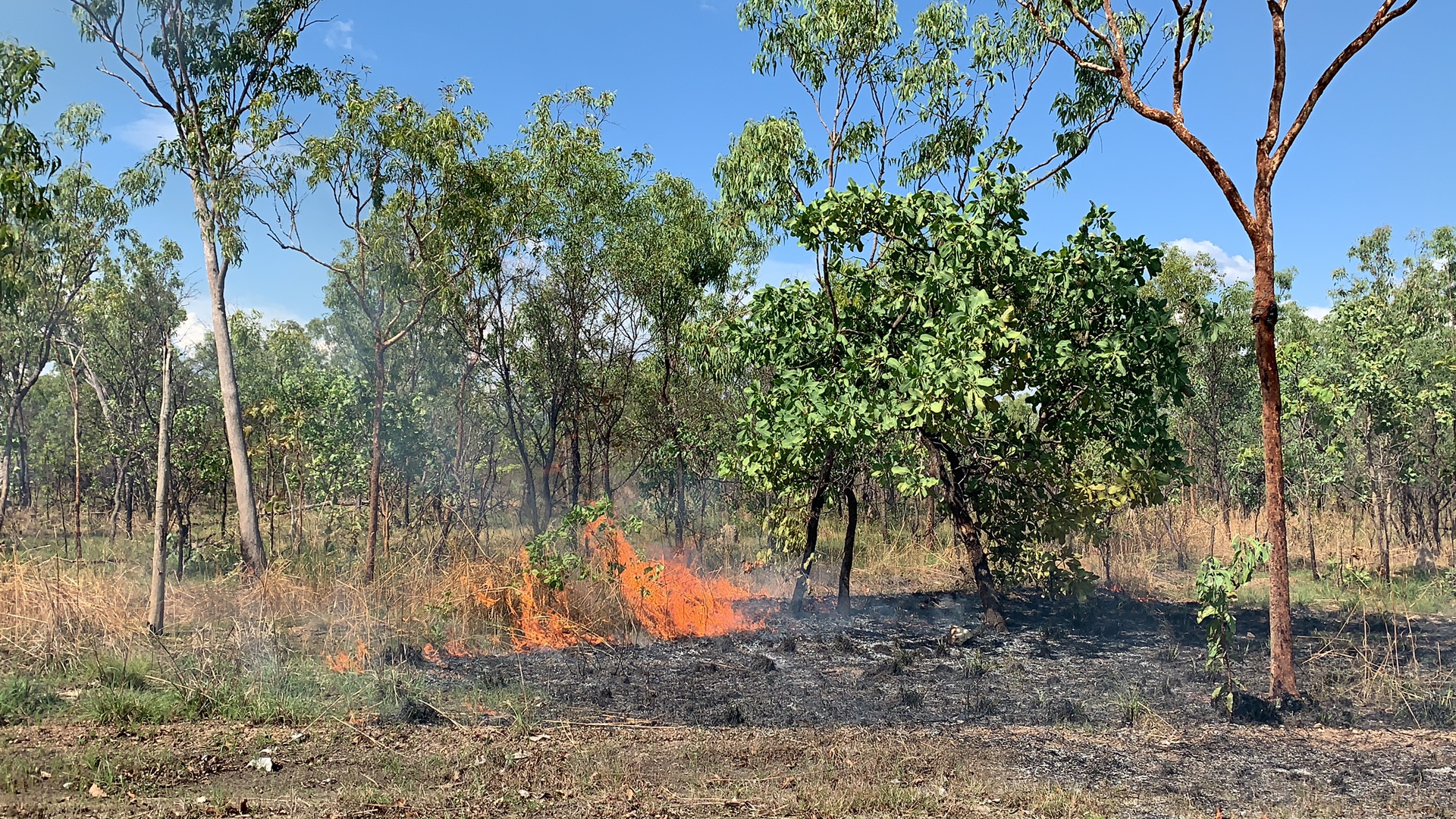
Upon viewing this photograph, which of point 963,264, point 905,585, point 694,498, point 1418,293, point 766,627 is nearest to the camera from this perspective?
point 963,264

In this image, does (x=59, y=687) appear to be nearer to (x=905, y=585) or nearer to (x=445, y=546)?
(x=445, y=546)

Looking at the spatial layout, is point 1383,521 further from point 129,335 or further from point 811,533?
point 129,335

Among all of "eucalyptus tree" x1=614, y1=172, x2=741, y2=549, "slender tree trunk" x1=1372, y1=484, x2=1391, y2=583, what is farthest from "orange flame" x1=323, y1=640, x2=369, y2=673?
"slender tree trunk" x1=1372, y1=484, x2=1391, y2=583

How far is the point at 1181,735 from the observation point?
6.98 metres

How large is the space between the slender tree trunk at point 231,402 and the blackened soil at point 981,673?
518 cm

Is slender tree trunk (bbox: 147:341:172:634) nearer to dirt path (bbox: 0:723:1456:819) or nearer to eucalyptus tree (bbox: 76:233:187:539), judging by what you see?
dirt path (bbox: 0:723:1456:819)

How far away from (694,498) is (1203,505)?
11091 millimetres

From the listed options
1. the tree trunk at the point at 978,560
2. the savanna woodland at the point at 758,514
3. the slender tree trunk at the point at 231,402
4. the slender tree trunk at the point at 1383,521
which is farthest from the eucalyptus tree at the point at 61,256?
the slender tree trunk at the point at 1383,521

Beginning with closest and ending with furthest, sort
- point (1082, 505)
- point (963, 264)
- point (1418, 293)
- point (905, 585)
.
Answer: point (963, 264)
point (1082, 505)
point (905, 585)
point (1418, 293)

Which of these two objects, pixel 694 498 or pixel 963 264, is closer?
pixel 963 264

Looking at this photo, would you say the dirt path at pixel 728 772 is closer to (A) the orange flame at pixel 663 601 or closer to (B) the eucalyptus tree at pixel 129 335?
(A) the orange flame at pixel 663 601

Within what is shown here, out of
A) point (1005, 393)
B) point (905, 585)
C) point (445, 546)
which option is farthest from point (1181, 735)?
point (445, 546)

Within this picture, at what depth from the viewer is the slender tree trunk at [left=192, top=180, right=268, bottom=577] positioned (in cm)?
1290

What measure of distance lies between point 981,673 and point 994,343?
3.13m
